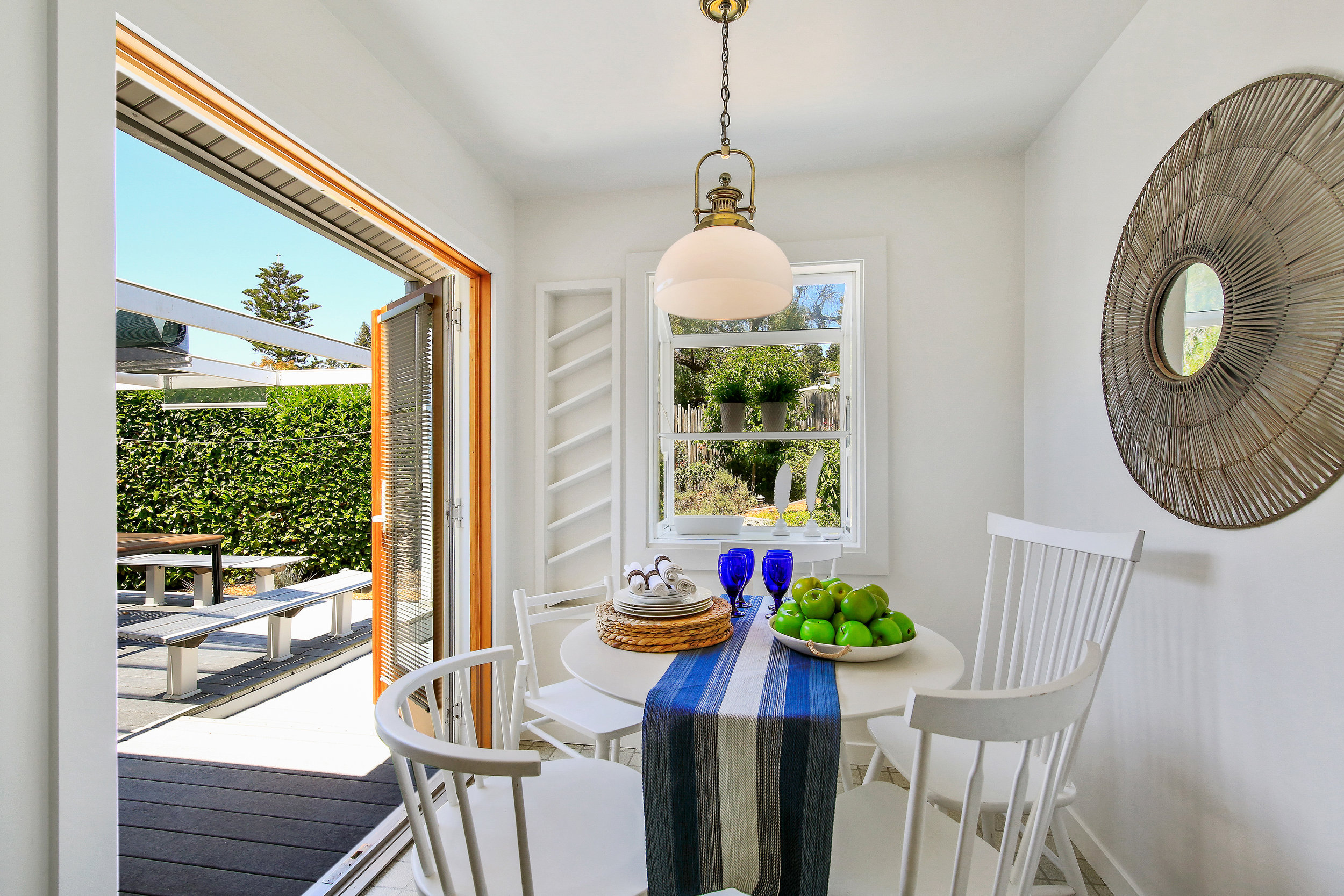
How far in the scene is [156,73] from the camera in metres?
1.38

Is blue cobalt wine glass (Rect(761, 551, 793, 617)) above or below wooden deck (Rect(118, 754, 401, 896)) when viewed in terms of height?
above

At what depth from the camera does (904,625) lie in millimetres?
1517

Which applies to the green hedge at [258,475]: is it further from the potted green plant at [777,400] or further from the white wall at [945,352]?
the white wall at [945,352]

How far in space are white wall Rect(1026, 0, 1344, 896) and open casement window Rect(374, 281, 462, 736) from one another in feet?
7.75

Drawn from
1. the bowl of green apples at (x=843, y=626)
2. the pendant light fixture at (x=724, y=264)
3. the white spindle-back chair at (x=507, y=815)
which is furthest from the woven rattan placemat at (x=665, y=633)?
the pendant light fixture at (x=724, y=264)

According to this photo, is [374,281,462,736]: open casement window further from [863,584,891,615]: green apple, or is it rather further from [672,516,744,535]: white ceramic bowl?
[863,584,891,615]: green apple

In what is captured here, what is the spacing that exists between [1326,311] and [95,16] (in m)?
2.30

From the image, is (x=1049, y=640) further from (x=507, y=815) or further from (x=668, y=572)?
(x=507, y=815)

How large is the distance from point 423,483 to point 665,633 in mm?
1622

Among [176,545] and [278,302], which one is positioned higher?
[278,302]

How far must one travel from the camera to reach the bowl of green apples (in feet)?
4.71

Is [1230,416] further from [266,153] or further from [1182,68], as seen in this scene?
[266,153]

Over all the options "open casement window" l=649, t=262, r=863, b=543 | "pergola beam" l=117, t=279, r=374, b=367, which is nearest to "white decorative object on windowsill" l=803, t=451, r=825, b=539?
"open casement window" l=649, t=262, r=863, b=543

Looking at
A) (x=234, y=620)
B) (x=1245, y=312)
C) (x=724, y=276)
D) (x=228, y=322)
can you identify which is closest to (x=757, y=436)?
(x=724, y=276)
